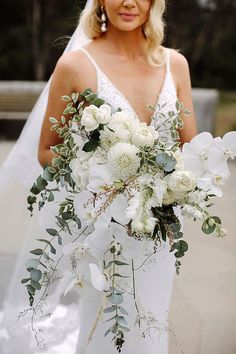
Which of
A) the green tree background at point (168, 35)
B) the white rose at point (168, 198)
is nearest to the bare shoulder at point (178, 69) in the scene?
the white rose at point (168, 198)

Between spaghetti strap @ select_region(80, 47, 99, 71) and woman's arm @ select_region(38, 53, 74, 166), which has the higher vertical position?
spaghetti strap @ select_region(80, 47, 99, 71)

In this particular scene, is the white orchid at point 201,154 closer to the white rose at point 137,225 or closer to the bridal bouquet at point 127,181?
the bridal bouquet at point 127,181

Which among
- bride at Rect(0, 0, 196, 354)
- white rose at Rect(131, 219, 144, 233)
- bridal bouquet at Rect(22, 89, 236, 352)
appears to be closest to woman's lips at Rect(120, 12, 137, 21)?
bride at Rect(0, 0, 196, 354)

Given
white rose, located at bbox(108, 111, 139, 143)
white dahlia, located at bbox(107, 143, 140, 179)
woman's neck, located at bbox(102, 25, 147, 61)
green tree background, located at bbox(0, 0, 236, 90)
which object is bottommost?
white dahlia, located at bbox(107, 143, 140, 179)

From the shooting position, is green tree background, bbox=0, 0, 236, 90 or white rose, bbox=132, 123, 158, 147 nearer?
white rose, bbox=132, 123, 158, 147

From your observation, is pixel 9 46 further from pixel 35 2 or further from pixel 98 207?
pixel 98 207

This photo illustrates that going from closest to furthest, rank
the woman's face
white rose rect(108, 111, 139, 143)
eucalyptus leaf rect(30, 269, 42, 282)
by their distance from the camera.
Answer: white rose rect(108, 111, 139, 143) → eucalyptus leaf rect(30, 269, 42, 282) → the woman's face

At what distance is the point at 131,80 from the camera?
8.38 feet

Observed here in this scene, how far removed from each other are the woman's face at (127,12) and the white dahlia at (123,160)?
0.78 metres

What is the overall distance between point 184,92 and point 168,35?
12.3m

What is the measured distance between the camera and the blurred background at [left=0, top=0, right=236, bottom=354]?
12.4 feet

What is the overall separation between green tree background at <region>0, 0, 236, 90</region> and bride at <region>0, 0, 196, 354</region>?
11428mm

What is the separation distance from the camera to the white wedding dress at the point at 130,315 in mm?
2484

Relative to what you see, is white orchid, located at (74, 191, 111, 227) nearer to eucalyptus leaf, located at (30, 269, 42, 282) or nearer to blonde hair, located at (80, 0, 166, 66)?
eucalyptus leaf, located at (30, 269, 42, 282)
